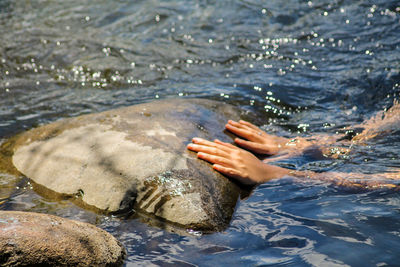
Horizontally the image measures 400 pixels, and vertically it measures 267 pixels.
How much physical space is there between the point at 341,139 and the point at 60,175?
2.99 m

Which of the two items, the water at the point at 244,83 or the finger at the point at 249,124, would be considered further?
the finger at the point at 249,124

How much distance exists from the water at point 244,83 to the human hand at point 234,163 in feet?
0.45

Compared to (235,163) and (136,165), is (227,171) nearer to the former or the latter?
(235,163)

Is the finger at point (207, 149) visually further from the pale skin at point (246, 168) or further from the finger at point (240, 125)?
the finger at point (240, 125)

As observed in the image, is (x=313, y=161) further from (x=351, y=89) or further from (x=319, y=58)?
(x=319, y=58)

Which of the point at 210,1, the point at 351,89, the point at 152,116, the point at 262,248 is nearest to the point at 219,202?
the point at 262,248

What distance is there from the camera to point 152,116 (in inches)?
169

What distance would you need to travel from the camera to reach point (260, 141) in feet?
15.3

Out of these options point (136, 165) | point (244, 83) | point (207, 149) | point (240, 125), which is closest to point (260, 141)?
point (240, 125)

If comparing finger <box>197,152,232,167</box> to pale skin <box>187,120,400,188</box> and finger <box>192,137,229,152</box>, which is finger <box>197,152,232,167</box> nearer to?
pale skin <box>187,120,400,188</box>

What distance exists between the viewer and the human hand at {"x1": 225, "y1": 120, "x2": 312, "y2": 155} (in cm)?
450

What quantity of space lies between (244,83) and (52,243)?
4328 millimetres

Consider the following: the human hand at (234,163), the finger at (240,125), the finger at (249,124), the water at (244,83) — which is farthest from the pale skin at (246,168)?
the finger at (249,124)

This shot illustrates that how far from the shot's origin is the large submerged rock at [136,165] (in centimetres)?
333
